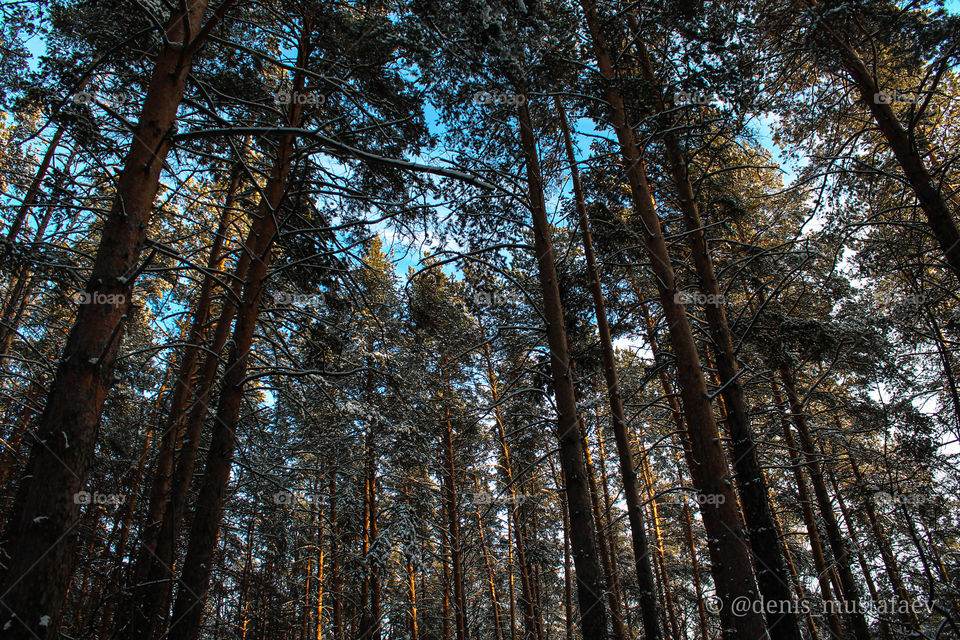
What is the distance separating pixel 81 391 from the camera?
2.47m

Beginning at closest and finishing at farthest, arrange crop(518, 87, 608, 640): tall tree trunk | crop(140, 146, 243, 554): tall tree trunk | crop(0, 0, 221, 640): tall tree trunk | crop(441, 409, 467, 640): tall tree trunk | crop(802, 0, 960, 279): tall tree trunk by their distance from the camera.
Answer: crop(0, 0, 221, 640): tall tree trunk < crop(518, 87, 608, 640): tall tree trunk < crop(802, 0, 960, 279): tall tree trunk < crop(140, 146, 243, 554): tall tree trunk < crop(441, 409, 467, 640): tall tree trunk

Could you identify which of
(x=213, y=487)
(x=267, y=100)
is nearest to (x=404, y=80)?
(x=267, y=100)

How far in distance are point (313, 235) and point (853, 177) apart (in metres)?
9.10

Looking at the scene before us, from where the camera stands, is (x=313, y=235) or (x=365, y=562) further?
(x=365, y=562)

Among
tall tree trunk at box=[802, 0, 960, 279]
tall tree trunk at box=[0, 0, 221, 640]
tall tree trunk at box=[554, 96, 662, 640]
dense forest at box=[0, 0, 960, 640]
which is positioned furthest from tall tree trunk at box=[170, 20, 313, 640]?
tall tree trunk at box=[802, 0, 960, 279]

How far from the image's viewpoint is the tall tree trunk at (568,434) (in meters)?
4.64

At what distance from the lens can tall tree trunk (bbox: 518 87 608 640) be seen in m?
4.64

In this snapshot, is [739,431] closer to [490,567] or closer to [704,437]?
[704,437]

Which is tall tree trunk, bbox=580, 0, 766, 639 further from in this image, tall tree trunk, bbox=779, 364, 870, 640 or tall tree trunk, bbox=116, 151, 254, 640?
tall tree trunk, bbox=116, 151, 254, 640

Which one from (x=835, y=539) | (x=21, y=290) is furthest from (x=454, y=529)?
(x=21, y=290)

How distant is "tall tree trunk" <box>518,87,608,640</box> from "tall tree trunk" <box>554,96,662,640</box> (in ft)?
3.07

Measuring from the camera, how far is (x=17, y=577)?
2.07 metres

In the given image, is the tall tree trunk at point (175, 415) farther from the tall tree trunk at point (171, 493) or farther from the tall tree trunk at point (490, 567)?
the tall tree trunk at point (490, 567)

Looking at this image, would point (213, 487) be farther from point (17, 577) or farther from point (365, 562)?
point (365, 562)
